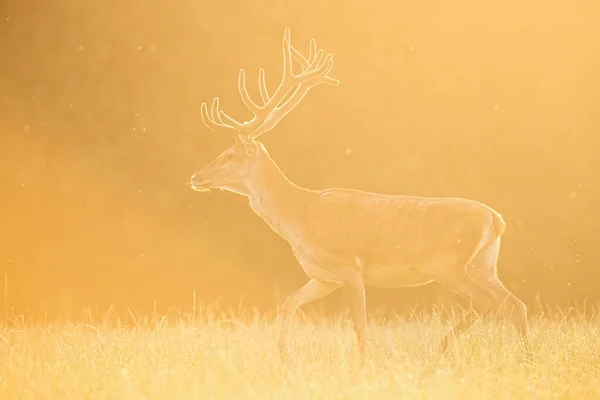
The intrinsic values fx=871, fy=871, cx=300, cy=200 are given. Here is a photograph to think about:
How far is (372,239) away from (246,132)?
1224 mm

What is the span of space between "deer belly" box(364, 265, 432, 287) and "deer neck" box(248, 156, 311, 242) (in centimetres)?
56

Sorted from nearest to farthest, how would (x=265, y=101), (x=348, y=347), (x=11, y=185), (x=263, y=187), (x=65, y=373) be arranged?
1. (x=65, y=373)
2. (x=348, y=347)
3. (x=263, y=187)
4. (x=265, y=101)
5. (x=11, y=185)

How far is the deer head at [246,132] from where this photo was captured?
6.04 m

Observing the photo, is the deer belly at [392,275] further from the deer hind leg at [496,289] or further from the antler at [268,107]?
the antler at [268,107]

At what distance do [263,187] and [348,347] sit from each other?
4.11 ft

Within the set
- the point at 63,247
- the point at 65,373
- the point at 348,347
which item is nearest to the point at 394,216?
the point at 348,347

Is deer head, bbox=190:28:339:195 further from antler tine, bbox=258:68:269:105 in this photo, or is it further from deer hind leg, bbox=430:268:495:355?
deer hind leg, bbox=430:268:495:355

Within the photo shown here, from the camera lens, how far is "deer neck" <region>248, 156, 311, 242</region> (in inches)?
232

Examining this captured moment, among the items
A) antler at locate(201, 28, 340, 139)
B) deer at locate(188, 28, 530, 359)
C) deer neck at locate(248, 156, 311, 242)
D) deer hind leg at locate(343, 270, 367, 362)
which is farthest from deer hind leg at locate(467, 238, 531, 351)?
antler at locate(201, 28, 340, 139)

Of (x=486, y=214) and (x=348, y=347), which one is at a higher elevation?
(x=486, y=214)

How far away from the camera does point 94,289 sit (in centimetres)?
927

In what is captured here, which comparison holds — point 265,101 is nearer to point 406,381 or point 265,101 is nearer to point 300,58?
point 300,58

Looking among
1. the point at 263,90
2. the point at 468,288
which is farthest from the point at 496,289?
the point at 263,90

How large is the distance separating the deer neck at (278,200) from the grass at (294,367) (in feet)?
2.28
